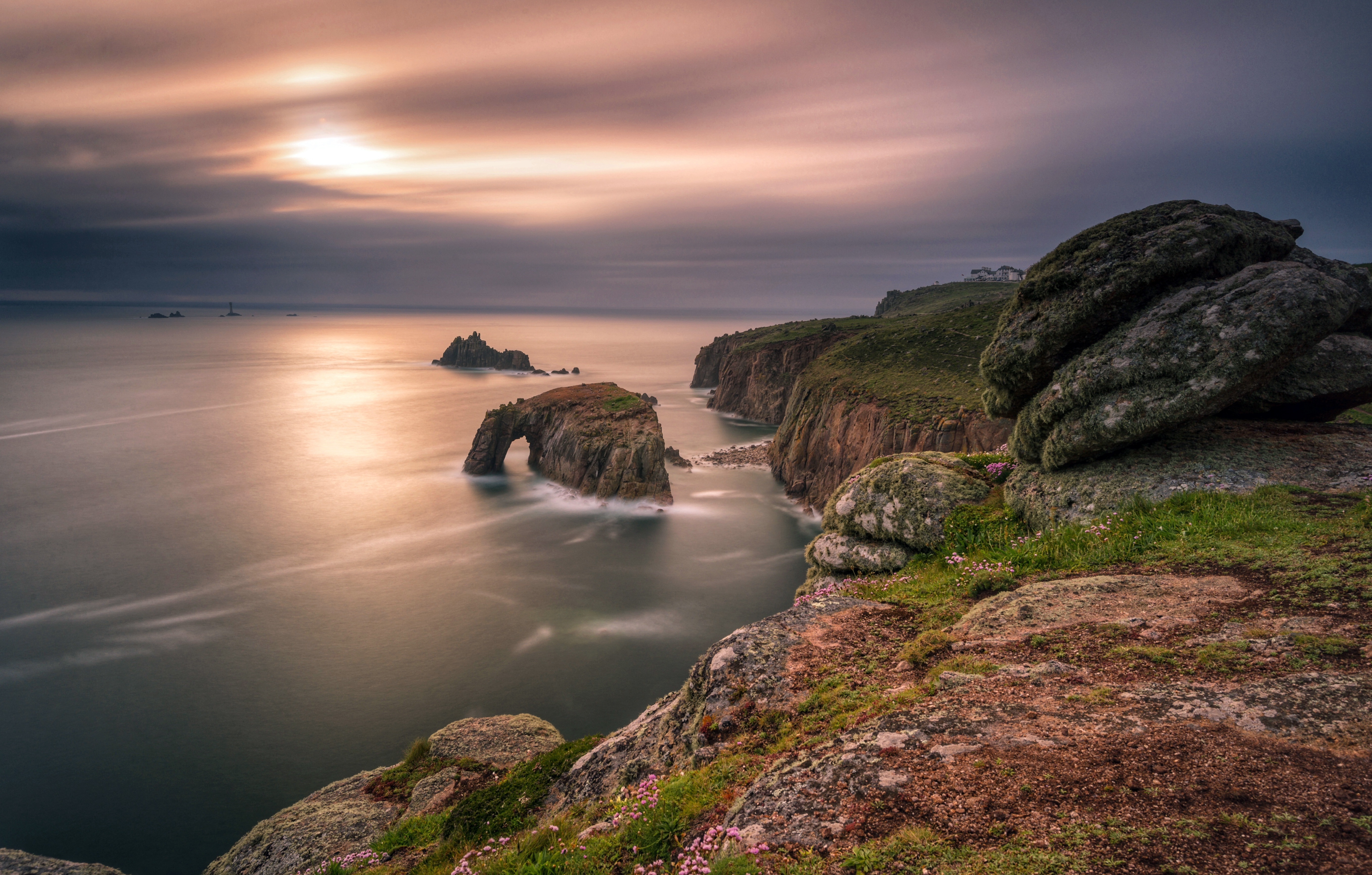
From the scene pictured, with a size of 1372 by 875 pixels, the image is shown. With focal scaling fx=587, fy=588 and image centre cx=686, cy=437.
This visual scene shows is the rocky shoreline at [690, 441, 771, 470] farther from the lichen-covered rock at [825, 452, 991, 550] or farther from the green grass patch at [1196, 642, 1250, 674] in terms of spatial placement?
the green grass patch at [1196, 642, 1250, 674]

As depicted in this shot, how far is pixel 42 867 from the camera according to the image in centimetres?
1833

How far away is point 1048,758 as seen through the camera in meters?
6.04

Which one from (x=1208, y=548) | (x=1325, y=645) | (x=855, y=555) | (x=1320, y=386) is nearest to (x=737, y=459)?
(x=855, y=555)

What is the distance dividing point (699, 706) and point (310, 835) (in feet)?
47.1

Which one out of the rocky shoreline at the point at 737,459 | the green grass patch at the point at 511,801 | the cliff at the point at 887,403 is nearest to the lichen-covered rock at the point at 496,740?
the green grass patch at the point at 511,801

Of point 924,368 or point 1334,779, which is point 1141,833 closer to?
point 1334,779

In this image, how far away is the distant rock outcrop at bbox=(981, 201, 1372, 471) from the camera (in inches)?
504

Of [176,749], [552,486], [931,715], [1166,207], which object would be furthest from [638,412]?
[931,715]

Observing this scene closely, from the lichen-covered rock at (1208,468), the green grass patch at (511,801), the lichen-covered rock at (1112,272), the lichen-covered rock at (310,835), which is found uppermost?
the lichen-covered rock at (1112,272)

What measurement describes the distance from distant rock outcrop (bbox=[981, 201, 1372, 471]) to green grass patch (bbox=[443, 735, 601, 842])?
45.8 ft

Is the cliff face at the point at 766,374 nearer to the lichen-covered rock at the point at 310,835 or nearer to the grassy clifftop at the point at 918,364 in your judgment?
the grassy clifftop at the point at 918,364

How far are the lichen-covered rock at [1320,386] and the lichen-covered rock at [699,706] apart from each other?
520 inches

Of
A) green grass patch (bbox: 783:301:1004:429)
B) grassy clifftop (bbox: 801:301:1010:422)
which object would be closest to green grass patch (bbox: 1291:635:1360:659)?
green grass patch (bbox: 783:301:1004:429)

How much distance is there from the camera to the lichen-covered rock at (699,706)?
923cm
